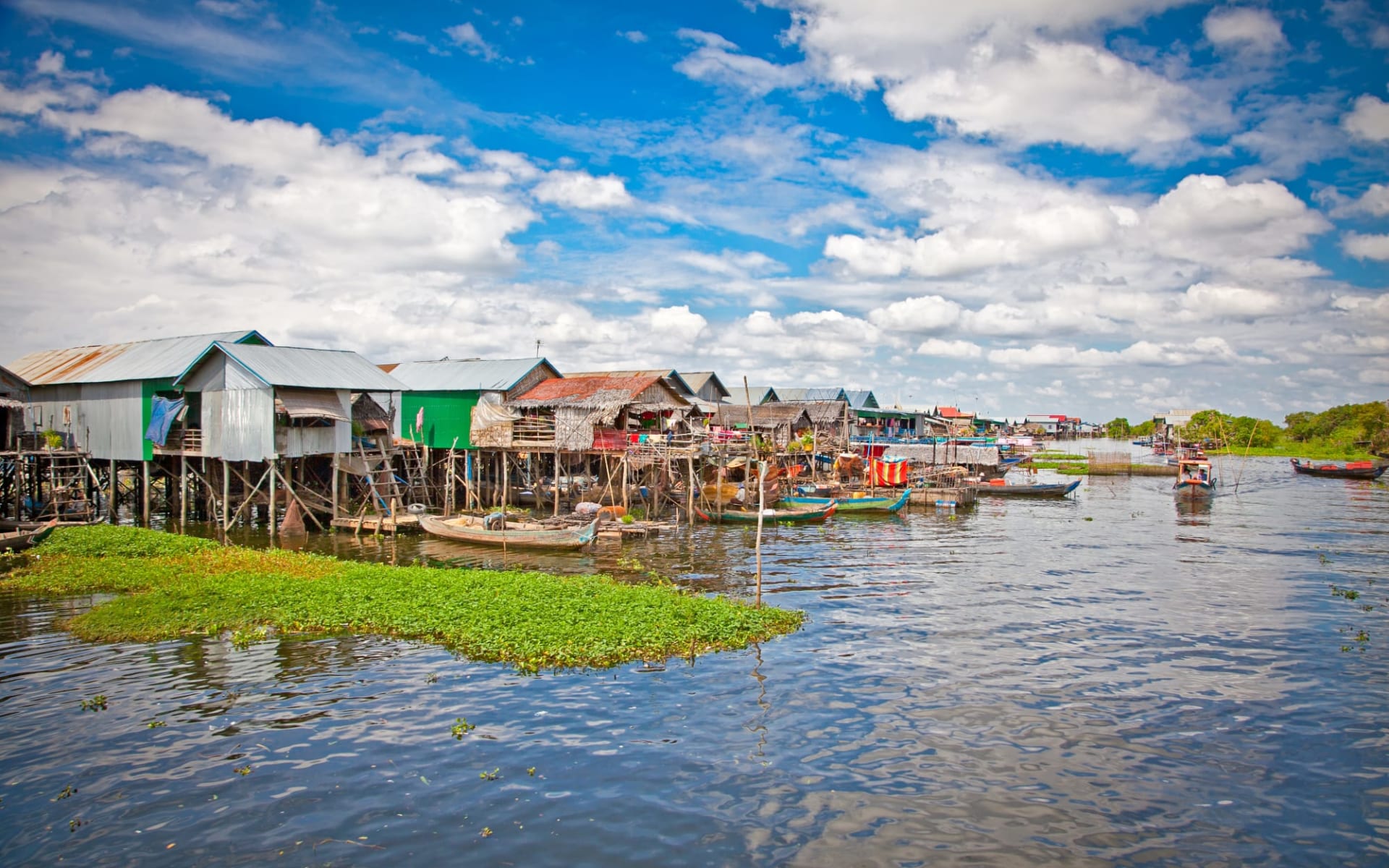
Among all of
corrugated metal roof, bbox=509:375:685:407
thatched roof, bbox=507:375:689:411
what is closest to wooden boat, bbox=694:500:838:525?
thatched roof, bbox=507:375:689:411

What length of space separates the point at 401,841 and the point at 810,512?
29.7m

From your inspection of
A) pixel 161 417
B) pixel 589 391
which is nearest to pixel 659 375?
pixel 589 391

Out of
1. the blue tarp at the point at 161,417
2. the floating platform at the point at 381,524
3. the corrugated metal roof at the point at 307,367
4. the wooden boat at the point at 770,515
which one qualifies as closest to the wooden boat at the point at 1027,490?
the wooden boat at the point at 770,515

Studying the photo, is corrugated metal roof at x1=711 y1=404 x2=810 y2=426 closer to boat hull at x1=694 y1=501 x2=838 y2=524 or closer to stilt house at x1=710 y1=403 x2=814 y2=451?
stilt house at x1=710 y1=403 x2=814 y2=451

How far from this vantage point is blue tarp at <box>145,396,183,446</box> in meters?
31.5

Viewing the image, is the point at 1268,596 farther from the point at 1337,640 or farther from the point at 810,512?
the point at 810,512

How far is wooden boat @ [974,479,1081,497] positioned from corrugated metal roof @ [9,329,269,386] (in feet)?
139

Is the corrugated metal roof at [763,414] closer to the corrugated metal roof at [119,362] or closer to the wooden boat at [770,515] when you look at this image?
the wooden boat at [770,515]

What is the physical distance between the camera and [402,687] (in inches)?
537

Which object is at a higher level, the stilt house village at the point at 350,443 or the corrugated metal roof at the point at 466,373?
the corrugated metal roof at the point at 466,373

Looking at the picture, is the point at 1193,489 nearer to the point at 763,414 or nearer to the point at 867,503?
the point at 867,503

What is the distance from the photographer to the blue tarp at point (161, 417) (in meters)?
31.5

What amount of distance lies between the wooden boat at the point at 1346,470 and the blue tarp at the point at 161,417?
81814mm

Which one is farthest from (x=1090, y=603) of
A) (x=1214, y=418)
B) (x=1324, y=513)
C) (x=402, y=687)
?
(x=1214, y=418)
